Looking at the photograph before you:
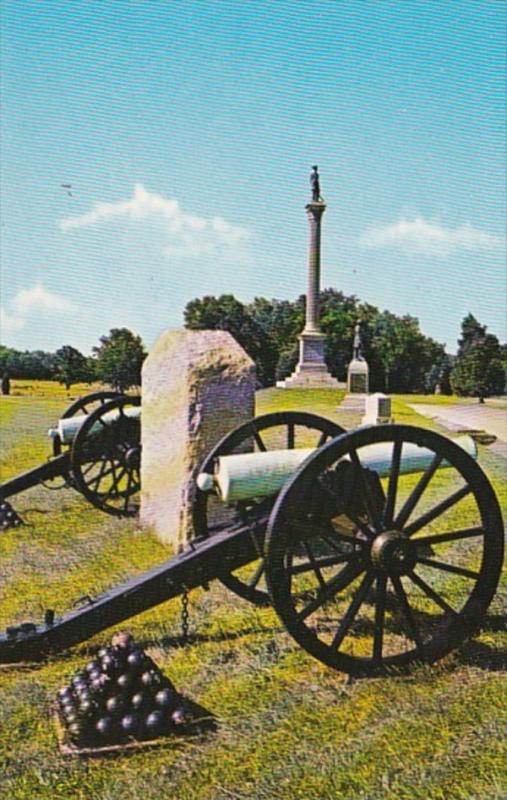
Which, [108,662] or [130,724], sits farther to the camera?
[108,662]

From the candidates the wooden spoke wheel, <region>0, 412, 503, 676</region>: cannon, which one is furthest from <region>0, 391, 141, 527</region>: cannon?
<region>0, 412, 503, 676</region>: cannon

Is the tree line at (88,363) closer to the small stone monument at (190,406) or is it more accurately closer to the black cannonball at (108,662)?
the small stone monument at (190,406)

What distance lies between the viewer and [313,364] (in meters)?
28.3

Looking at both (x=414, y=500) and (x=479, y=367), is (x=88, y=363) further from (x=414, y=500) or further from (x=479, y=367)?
(x=414, y=500)

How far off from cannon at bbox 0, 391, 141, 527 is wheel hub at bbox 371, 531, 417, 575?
4.42 m

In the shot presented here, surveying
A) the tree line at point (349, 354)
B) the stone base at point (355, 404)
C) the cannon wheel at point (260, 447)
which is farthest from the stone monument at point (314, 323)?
the cannon wheel at point (260, 447)

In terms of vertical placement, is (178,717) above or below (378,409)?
below

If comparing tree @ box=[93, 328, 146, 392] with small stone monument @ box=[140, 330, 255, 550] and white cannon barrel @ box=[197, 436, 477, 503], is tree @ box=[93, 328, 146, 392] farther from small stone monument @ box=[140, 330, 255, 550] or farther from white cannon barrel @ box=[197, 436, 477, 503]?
white cannon barrel @ box=[197, 436, 477, 503]

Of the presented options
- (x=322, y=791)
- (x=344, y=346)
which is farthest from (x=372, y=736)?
(x=344, y=346)

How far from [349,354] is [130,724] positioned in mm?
21498

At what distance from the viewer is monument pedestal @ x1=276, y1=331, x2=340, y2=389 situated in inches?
1034

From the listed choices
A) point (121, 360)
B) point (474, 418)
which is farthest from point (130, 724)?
point (474, 418)

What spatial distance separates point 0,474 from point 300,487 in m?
8.01

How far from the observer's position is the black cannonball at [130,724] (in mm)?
3691
